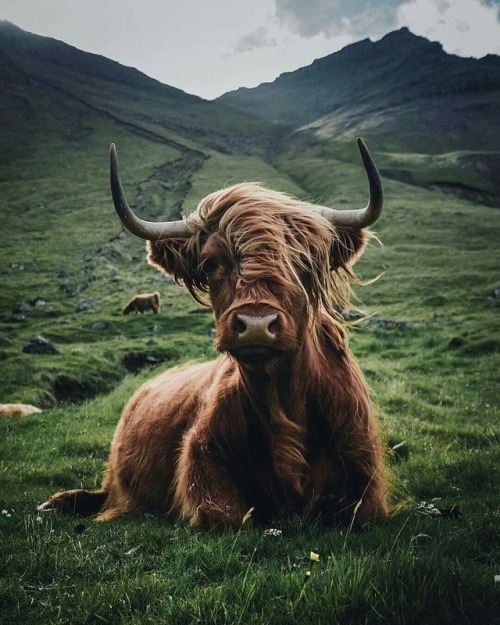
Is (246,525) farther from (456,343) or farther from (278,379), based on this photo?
(456,343)

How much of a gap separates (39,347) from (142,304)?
8608mm

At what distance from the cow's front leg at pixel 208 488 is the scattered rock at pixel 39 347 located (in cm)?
1246

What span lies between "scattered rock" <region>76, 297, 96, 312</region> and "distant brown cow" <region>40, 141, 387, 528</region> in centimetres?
2133

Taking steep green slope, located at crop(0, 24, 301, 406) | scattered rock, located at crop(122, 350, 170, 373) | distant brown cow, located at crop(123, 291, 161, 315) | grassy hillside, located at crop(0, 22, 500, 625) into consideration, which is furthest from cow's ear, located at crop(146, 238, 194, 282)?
distant brown cow, located at crop(123, 291, 161, 315)

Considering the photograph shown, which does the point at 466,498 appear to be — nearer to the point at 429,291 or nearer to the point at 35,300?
the point at 429,291

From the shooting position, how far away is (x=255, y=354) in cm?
316

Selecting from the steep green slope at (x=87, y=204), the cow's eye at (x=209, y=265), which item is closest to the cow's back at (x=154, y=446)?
the cow's eye at (x=209, y=265)

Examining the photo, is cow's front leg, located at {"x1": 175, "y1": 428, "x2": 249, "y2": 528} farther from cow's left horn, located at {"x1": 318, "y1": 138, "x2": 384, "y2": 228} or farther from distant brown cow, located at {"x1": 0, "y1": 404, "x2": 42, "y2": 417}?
distant brown cow, located at {"x1": 0, "y1": 404, "x2": 42, "y2": 417}

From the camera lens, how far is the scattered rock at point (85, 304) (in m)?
24.6

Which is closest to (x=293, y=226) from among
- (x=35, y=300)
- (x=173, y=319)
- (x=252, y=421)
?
(x=252, y=421)

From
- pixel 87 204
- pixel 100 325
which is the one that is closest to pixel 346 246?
pixel 100 325

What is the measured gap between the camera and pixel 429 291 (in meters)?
24.1

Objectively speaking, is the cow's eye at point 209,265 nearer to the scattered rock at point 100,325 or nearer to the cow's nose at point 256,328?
the cow's nose at point 256,328

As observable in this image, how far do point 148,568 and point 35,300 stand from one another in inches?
964
